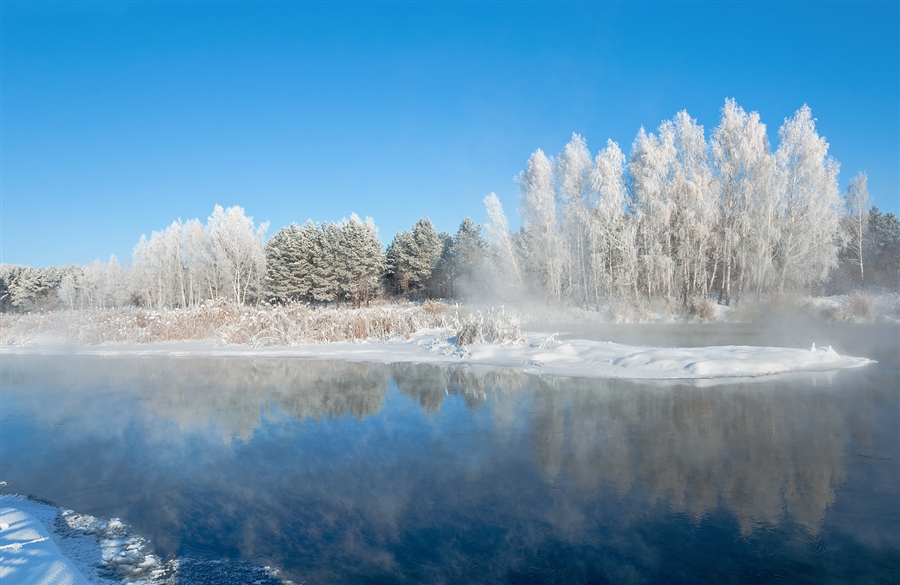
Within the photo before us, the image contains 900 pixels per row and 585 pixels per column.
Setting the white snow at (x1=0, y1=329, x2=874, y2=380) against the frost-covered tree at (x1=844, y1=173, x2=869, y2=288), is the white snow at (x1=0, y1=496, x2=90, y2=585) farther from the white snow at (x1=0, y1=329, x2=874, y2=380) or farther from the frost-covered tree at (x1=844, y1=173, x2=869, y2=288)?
the frost-covered tree at (x1=844, y1=173, x2=869, y2=288)

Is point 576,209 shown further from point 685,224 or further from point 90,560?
point 90,560

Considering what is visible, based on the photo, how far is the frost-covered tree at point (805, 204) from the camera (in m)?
26.4

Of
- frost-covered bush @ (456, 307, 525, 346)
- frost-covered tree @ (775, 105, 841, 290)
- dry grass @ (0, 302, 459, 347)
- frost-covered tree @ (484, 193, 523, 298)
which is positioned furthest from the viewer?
frost-covered tree @ (484, 193, 523, 298)

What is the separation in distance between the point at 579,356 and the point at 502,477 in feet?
21.6

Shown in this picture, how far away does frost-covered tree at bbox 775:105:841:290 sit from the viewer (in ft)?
86.6

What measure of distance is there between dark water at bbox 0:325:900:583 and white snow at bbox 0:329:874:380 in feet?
2.43

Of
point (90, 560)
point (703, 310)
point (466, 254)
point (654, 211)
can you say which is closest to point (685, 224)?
point (654, 211)

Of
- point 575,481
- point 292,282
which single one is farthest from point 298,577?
point 292,282

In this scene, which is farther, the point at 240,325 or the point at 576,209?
the point at 576,209

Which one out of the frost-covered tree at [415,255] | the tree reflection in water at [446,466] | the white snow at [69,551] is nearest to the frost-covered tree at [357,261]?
the frost-covered tree at [415,255]

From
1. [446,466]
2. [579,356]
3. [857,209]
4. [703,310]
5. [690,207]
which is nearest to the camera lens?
[446,466]

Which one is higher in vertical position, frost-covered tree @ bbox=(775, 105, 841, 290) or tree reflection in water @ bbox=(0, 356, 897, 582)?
frost-covered tree @ bbox=(775, 105, 841, 290)

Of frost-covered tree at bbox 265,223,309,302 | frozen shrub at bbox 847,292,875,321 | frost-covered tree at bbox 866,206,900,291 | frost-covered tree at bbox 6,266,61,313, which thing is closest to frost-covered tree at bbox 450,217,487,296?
frost-covered tree at bbox 265,223,309,302

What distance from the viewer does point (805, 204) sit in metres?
27.3
